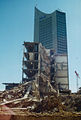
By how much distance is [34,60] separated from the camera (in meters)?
46.5

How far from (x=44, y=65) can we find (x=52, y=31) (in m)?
54.9

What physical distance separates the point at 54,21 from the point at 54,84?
64380 millimetres

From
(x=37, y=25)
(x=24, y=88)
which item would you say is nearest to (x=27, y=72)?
(x=24, y=88)

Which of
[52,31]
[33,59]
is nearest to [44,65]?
[33,59]

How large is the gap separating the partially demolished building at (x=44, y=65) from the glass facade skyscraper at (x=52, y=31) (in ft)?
122

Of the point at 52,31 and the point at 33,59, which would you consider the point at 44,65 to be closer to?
the point at 33,59

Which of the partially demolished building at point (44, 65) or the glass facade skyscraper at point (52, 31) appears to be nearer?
the partially demolished building at point (44, 65)

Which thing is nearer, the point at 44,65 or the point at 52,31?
the point at 44,65

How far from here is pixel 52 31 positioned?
100125 millimetres

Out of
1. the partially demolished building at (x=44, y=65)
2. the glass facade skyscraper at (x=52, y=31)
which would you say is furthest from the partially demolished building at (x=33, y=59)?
the glass facade skyscraper at (x=52, y=31)

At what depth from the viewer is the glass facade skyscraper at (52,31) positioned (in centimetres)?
9721

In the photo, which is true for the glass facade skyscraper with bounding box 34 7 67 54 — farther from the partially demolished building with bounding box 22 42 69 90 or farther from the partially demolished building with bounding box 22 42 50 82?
the partially demolished building with bounding box 22 42 50 82

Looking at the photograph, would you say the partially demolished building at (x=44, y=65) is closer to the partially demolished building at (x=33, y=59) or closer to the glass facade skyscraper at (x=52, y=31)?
the partially demolished building at (x=33, y=59)

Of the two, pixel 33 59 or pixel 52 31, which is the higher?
pixel 52 31
